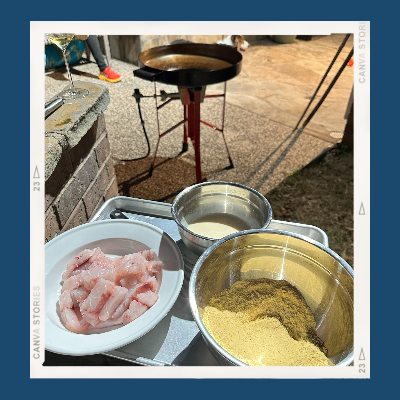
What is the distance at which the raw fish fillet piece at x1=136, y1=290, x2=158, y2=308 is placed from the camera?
768 millimetres

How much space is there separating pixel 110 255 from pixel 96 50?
3780mm

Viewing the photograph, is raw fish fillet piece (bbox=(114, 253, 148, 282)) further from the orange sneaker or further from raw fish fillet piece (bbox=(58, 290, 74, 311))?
the orange sneaker

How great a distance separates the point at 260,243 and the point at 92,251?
0.45m

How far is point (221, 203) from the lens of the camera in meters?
1.09

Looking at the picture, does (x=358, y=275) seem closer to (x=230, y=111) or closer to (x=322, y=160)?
(x=322, y=160)

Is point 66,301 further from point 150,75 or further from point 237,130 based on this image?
point 237,130

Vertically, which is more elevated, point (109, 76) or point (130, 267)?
point (130, 267)

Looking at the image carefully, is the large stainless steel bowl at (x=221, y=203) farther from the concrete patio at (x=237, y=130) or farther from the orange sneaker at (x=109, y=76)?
the orange sneaker at (x=109, y=76)

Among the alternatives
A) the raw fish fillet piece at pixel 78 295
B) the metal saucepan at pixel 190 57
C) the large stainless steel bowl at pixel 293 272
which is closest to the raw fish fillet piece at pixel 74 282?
the raw fish fillet piece at pixel 78 295

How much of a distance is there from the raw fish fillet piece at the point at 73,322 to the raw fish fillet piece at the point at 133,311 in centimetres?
9

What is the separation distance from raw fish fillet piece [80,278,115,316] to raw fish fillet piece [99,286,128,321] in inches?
0.4

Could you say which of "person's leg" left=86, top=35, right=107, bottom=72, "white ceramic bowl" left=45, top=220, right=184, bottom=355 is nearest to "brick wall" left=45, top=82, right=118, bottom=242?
"white ceramic bowl" left=45, top=220, right=184, bottom=355

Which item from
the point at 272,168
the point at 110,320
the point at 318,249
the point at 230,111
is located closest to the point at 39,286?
the point at 110,320

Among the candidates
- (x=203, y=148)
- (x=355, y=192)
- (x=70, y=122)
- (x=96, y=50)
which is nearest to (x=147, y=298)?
(x=355, y=192)
